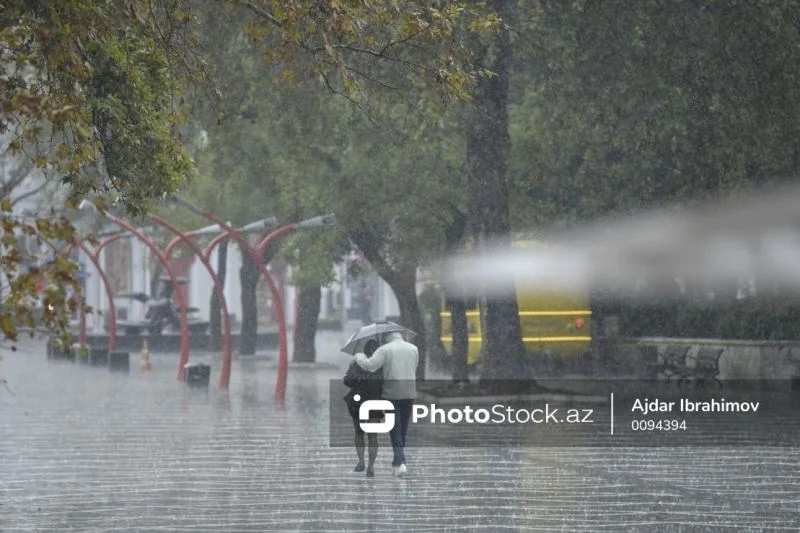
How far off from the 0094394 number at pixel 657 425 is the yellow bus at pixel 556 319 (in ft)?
41.4

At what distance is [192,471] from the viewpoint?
720 inches

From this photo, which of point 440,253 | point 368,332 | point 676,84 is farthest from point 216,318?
point 368,332

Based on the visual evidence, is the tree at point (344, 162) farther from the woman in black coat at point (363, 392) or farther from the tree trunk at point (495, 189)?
the woman in black coat at point (363, 392)

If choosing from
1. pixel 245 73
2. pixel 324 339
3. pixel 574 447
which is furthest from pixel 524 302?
pixel 324 339

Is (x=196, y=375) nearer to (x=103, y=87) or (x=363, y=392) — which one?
(x=363, y=392)

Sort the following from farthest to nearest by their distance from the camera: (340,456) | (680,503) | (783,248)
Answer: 1. (783,248)
2. (340,456)
3. (680,503)

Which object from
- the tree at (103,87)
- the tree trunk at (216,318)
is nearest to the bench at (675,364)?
the tree at (103,87)

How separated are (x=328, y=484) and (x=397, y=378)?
120 cm

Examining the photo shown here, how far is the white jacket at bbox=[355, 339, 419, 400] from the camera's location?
16984mm

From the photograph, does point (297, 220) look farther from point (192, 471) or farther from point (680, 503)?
point (680, 503)

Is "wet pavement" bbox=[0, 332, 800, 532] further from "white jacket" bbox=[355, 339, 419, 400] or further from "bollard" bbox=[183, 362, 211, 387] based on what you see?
"bollard" bbox=[183, 362, 211, 387]

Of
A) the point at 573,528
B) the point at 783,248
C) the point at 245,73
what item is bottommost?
the point at 573,528

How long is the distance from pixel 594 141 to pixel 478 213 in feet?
8.81

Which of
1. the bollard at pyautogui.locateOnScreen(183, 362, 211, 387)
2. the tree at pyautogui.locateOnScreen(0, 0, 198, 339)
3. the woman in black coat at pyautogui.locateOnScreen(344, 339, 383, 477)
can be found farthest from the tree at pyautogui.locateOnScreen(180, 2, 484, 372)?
the tree at pyautogui.locateOnScreen(0, 0, 198, 339)
